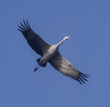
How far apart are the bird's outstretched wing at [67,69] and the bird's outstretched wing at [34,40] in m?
1.43

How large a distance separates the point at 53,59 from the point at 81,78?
3309 mm

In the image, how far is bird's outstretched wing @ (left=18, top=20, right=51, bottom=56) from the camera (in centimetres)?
3231

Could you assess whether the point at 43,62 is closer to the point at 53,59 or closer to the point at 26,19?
the point at 53,59

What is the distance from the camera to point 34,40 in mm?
32625

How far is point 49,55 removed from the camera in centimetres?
3281

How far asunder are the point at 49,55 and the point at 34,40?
6.67ft

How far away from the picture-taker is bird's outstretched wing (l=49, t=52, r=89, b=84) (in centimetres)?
3328

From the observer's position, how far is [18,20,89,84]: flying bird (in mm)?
32406

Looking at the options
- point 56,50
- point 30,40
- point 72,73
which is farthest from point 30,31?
point 72,73

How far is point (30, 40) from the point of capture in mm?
32594

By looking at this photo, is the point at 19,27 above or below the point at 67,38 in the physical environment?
below

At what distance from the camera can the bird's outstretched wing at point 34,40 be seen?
106ft

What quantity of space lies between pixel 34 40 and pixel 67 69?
432 cm

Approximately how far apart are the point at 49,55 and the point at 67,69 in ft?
7.59
